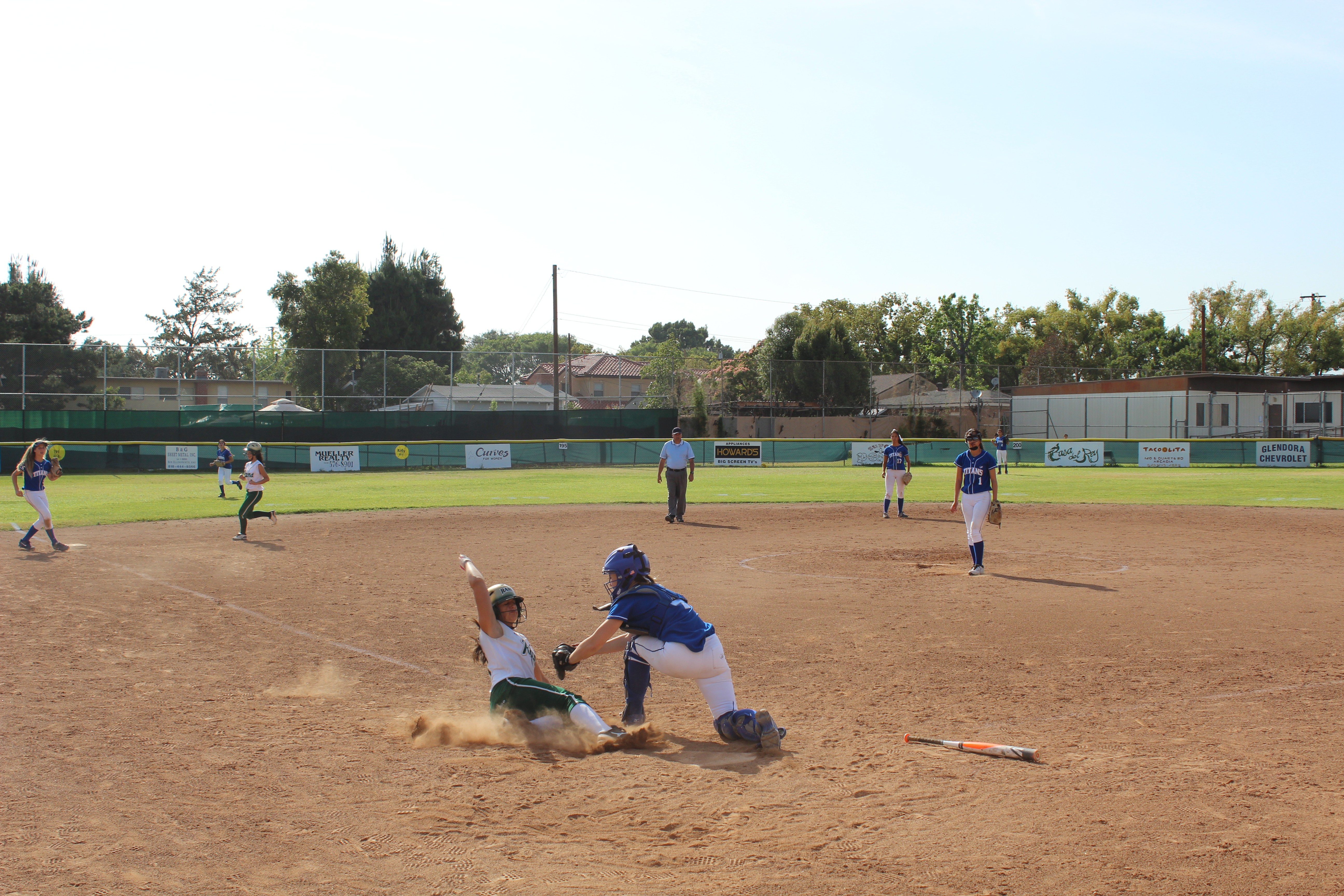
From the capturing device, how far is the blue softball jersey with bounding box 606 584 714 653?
6605 millimetres

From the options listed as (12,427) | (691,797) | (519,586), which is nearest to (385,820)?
(691,797)

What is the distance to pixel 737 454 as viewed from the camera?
150ft

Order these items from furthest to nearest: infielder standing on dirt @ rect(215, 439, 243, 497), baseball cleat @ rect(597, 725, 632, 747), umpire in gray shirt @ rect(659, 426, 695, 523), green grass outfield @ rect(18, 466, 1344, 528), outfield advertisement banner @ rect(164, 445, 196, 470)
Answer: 1. outfield advertisement banner @ rect(164, 445, 196, 470)
2. infielder standing on dirt @ rect(215, 439, 243, 497)
3. green grass outfield @ rect(18, 466, 1344, 528)
4. umpire in gray shirt @ rect(659, 426, 695, 523)
5. baseball cleat @ rect(597, 725, 632, 747)

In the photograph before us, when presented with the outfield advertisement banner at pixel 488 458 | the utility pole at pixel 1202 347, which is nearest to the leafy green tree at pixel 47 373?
the outfield advertisement banner at pixel 488 458

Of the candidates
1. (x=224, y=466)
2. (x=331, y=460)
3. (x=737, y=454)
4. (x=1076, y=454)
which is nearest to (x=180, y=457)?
(x=331, y=460)

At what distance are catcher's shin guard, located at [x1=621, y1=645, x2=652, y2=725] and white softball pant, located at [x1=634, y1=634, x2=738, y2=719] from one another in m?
0.14

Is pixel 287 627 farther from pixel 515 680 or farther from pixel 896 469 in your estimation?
pixel 896 469

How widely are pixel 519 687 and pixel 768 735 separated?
180 centimetres

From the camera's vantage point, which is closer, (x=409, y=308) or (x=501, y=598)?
(x=501, y=598)

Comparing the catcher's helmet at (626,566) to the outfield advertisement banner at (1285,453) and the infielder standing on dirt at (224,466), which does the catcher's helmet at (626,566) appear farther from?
the outfield advertisement banner at (1285,453)

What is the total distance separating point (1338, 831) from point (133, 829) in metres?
6.37

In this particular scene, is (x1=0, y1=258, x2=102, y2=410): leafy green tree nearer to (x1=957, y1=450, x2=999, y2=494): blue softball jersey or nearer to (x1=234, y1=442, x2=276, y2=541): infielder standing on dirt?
(x1=234, y1=442, x2=276, y2=541): infielder standing on dirt

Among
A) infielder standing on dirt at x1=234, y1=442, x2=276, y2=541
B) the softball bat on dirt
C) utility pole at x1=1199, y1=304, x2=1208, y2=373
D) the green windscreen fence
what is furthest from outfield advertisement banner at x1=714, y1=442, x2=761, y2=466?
the softball bat on dirt

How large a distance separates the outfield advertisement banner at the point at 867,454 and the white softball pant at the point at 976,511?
32.6 meters
